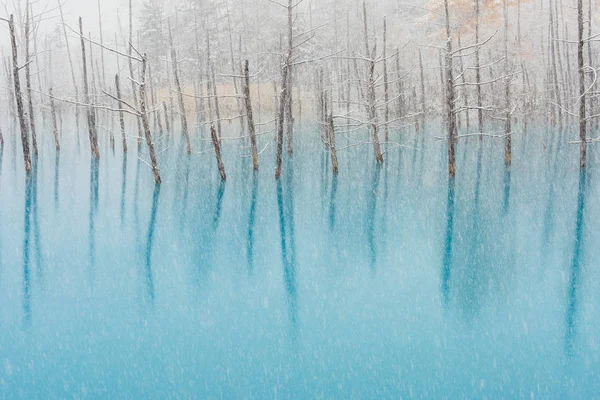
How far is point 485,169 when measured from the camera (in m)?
19.1

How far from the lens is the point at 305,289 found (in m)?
8.79

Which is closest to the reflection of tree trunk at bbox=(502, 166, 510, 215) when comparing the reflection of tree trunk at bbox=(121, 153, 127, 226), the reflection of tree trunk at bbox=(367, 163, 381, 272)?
the reflection of tree trunk at bbox=(367, 163, 381, 272)

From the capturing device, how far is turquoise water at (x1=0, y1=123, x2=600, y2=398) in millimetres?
6020

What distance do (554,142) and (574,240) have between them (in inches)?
616

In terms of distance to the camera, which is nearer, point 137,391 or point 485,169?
point 137,391

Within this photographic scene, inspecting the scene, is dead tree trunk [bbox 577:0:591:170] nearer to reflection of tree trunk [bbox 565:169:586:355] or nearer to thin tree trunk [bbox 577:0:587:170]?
thin tree trunk [bbox 577:0:587:170]

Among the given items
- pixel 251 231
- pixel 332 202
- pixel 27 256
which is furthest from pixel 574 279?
pixel 27 256

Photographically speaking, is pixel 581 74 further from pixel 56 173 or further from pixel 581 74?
pixel 56 173

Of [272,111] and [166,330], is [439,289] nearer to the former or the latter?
[166,330]

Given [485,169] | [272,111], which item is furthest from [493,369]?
[272,111]

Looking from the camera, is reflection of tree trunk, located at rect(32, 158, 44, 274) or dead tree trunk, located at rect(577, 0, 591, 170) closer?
reflection of tree trunk, located at rect(32, 158, 44, 274)

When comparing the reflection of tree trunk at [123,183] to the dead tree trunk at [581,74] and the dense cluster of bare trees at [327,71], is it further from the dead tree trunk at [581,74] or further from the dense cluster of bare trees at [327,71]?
the dead tree trunk at [581,74]

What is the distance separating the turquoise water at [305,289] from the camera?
602cm

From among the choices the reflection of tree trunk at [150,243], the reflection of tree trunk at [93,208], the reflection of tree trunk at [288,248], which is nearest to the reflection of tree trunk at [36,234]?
the reflection of tree trunk at [93,208]
